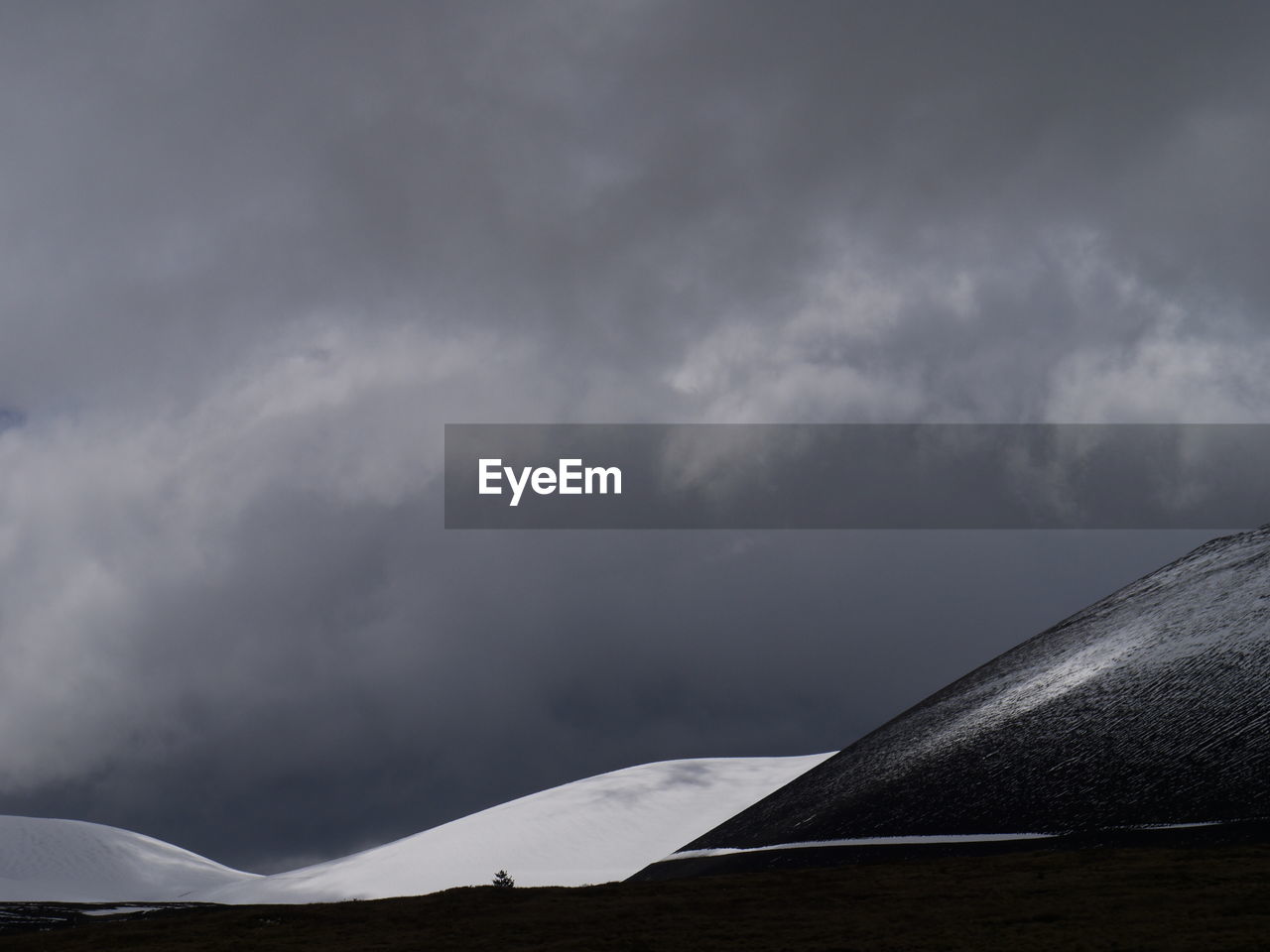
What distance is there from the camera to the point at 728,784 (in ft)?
483

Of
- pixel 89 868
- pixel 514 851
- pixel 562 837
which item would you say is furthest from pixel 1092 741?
pixel 89 868

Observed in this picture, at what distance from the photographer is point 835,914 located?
28.1 m

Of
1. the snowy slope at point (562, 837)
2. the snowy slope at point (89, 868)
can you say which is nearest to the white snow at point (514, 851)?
the snowy slope at point (562, 837)

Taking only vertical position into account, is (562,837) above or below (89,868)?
above

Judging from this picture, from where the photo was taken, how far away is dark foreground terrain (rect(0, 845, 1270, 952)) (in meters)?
24.0

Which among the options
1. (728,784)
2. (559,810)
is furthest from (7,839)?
(728,784)

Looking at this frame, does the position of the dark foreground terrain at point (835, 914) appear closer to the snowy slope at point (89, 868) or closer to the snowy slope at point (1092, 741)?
the snowy slope at point (1092, 741)

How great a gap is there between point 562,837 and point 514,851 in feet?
20.6

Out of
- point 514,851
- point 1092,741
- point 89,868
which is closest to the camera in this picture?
point 1092,741

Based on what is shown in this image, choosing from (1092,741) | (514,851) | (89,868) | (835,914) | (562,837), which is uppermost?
(1092,741)

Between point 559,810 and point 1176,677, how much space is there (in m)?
111

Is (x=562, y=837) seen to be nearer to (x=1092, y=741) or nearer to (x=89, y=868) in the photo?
(x=89, y=868)

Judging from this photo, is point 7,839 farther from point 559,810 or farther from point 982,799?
point 982,799

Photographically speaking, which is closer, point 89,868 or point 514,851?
point 514,851
